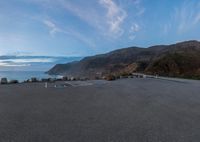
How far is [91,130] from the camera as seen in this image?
350cm

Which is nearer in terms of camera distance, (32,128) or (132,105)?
(32,128)

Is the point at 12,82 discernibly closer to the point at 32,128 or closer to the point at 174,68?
the point at 32,128

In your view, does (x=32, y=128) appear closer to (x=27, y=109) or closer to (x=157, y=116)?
(x=27, y=109)

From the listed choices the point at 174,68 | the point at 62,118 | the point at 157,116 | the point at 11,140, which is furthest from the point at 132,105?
the point at 174,68

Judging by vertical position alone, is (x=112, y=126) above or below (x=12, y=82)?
below

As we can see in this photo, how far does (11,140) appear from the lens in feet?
10.0

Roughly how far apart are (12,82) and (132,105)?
8.63 m

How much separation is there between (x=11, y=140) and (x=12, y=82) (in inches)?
391

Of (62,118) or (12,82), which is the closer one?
(62,118)

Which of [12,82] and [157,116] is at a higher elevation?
[12,82]

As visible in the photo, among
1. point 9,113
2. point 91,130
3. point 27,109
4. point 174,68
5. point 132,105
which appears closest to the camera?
point 91,130

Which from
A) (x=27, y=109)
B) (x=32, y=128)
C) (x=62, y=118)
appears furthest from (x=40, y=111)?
(x=32, y=128)

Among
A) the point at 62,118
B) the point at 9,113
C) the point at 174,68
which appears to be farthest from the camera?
the point at 174,68

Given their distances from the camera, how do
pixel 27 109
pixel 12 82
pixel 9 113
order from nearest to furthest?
pixel 9 113, pixel 27 109, pixel 12 82
